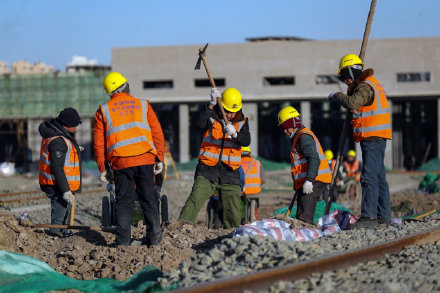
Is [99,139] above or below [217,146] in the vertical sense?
Result: above

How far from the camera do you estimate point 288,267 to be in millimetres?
5320

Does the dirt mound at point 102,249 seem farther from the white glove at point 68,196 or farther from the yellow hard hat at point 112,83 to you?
the yellow hard hat at point 112,83

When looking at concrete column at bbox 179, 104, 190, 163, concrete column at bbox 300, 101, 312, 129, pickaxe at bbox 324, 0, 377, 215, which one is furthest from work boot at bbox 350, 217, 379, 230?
concrete column at bbox 179, 104, 190, 163

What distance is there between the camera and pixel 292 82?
43.2 metres

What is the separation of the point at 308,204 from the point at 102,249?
9.71 ft

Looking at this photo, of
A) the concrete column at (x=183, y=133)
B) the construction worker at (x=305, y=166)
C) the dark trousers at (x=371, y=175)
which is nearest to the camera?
the dark trousers at (x=371, y=175)

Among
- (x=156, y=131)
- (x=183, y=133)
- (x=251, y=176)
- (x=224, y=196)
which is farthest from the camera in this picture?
(x=183, y=133)

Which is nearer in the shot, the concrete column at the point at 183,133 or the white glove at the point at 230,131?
the white glove at the point at 230,131

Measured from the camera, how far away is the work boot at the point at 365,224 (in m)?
8.16

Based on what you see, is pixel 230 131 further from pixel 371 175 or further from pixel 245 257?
pixel 245 257

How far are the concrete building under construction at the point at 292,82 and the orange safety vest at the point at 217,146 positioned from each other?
32.1 meters

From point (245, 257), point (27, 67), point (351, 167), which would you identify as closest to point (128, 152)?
point (245, 257)

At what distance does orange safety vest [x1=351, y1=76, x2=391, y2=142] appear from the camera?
8.21 m

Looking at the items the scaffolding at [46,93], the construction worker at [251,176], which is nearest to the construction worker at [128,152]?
the construction worker at [251,176]
